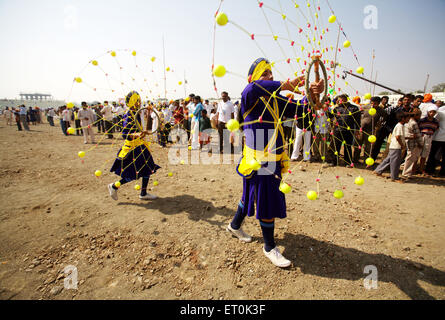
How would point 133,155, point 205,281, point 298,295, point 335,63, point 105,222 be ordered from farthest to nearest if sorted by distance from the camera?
point 133,155, point 105,222, point 335,63, point 205,281, point 298,295

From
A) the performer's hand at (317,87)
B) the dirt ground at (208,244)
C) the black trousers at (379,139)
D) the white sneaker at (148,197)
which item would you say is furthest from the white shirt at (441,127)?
the white sneaker at (148,197)

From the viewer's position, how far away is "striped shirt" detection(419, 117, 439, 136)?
6062 mm

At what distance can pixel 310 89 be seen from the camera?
2188 mm

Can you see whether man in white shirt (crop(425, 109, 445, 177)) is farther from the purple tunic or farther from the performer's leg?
the performer's leg

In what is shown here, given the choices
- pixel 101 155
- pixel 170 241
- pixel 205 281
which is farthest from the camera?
pixel 101 155

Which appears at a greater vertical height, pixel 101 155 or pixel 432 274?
pixel 101 155

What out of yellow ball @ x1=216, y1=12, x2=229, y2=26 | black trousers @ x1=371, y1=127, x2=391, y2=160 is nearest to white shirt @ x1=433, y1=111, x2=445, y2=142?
black trousers @ x1=371, y1=127, x2=391, y2=160

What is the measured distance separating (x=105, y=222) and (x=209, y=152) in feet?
19.1

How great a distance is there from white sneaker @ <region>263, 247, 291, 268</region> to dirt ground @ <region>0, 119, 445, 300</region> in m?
0.09

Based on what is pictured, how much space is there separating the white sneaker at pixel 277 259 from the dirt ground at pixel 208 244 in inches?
3.7

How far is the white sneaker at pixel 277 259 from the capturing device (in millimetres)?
2693

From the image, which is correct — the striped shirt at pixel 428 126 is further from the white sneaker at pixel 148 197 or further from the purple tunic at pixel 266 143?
the white sneaker at pixel 148 197
